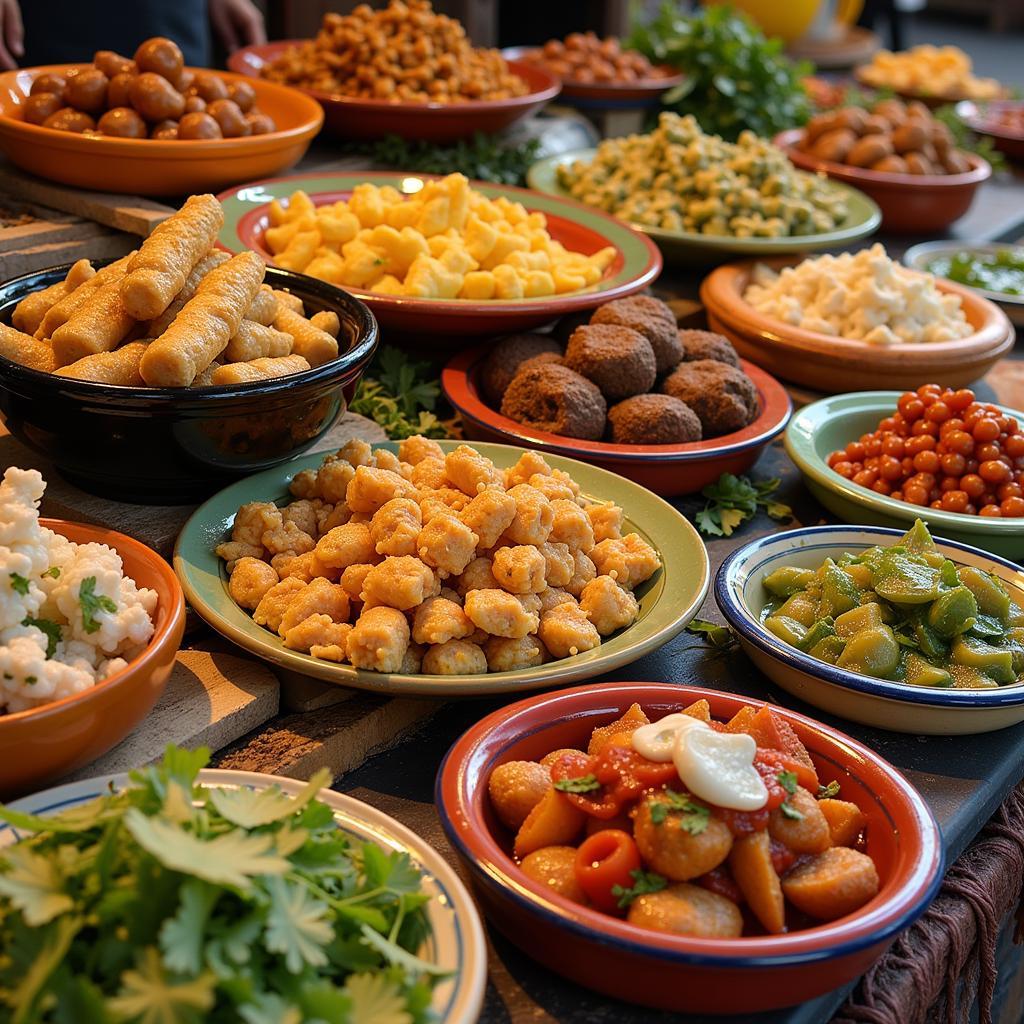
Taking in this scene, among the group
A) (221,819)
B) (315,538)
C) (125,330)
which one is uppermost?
(125,330)

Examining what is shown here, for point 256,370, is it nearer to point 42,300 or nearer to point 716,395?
point 42,300

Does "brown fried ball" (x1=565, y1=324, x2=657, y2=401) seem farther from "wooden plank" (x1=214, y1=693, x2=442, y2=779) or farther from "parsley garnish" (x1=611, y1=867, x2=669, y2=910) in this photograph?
"parsley garnish" (x1=611, y1=867, x2=669, y2=910)

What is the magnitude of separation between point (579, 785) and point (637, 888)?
5.0 inches

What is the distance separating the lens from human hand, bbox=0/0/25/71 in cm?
287

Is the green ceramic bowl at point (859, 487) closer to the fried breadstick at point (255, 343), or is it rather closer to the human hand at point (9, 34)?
the fried breadstick at point (255, 343)

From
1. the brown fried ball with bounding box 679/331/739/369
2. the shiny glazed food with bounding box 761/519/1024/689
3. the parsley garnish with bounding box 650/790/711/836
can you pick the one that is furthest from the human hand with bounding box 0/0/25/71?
the parsley garnish with bounding box 650/790/711/836

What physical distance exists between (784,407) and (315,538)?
3.50 feet

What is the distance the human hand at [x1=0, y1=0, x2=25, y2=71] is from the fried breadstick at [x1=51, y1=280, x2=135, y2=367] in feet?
5.21

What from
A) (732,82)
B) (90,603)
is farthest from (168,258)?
(732,82)

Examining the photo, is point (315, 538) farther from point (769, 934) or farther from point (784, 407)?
point (784, 407)

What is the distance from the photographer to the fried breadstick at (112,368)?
1.56 meters

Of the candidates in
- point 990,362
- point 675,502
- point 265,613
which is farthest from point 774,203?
point 265,613

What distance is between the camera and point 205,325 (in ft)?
5.30

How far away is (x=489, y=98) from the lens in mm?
3262
